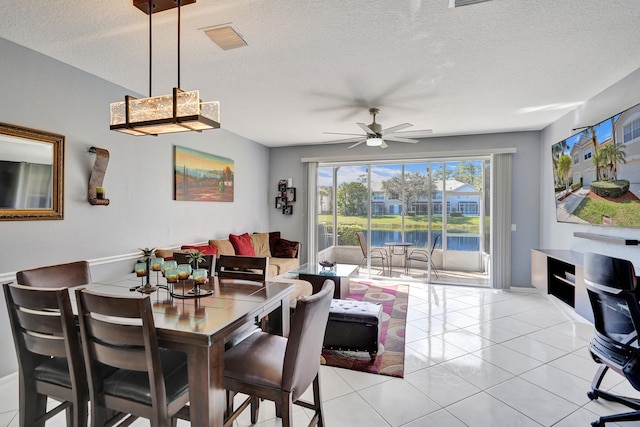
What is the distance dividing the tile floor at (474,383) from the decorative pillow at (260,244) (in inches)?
115

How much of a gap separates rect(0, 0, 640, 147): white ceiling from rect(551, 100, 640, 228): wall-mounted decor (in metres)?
0.54

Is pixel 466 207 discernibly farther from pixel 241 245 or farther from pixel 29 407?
pixel 29 407

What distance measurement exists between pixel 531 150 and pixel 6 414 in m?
7.01

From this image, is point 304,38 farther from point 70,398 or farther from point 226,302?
point 70,398

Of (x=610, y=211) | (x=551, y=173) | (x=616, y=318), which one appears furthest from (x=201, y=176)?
(x=551, y=173)

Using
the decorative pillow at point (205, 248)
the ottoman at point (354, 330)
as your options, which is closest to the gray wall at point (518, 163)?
the decorative pillow at point (205, 248)

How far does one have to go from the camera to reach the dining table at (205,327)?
51.6 inches

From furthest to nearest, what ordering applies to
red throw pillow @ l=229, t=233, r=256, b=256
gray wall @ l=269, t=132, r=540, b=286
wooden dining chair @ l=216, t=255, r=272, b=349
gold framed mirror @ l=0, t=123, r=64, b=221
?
1. gray wall @ l=269, t=132, r=540, b=286
2. red throw pillow @ l=229, t=233, r=256, b=256
3. gold framed mirror @ l=0, t=123, r=64, b=221
4. wooden dining chair @ l=216, t=255, r=272, b=349

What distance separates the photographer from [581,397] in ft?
7.54

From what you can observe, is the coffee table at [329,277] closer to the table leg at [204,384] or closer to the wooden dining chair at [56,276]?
the wooden dining chair at [56,276]

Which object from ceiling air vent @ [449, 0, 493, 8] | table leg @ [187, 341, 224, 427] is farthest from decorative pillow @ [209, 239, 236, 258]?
ceiling air vent @ [449, 0, 493, 8]

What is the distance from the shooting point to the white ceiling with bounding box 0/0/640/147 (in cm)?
211

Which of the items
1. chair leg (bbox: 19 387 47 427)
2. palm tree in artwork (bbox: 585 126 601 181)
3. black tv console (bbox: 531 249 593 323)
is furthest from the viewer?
palm tree in artwork (bbox: 585 126 601 181)

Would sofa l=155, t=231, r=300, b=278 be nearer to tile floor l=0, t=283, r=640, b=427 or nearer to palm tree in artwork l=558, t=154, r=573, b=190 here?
tile floor l=0, t=283, r=640, b=427
